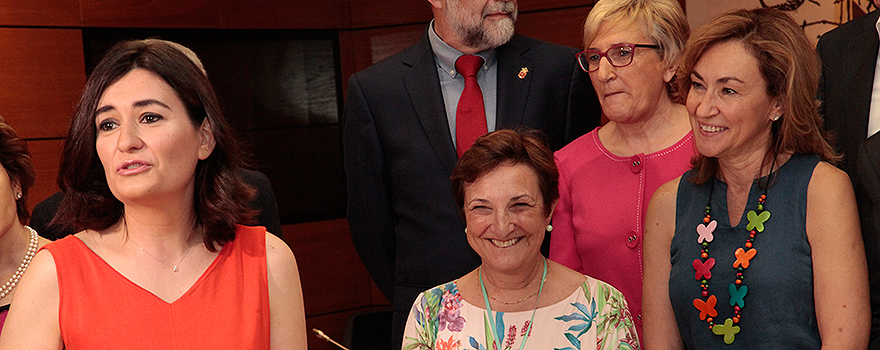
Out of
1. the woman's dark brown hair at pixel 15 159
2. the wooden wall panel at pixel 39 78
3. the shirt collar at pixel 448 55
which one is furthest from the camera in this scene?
the wooden wall panel at pixel 39 78

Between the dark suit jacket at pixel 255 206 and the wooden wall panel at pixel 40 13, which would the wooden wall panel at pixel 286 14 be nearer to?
the wooden wall panel at pixel 40 13

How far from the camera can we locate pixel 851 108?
224 centimetres

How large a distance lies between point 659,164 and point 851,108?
533mm

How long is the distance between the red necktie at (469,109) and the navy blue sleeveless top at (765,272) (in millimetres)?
841

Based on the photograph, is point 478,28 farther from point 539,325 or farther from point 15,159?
point 15,159

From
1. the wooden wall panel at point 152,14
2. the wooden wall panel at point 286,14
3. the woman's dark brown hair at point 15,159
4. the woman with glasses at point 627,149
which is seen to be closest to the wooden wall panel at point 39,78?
the wooden wall panel at point 152,14

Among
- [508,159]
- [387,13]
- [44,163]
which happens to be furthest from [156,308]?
[387,13]

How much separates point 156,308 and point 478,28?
4.77ft

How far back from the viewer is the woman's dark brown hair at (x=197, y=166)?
6.26 feet

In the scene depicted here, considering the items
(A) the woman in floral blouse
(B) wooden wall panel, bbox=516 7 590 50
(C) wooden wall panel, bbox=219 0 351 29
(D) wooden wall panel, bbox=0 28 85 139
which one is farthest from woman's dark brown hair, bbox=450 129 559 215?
(C) wooden wall panel, bbox=219 0 351 29

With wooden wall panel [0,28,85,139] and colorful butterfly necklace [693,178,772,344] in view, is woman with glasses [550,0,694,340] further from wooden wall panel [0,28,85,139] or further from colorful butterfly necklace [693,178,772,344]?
wooden wall panel [0,28,85,139]

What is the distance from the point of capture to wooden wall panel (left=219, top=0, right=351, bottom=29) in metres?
5.29

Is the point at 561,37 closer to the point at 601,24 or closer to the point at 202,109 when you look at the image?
the point at 601,24

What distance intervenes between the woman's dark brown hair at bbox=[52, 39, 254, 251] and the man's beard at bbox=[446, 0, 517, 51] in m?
1.03
